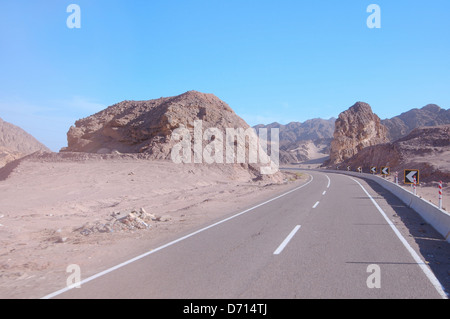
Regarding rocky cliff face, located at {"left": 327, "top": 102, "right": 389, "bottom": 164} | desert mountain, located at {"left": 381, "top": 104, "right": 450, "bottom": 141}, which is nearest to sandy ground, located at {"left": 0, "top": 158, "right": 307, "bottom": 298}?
rocky cliff face, located at {"left": 327, "top": 102, "right": 389, "bottom": 164}

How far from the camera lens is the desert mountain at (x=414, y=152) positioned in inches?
1618

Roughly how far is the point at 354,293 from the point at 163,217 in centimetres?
897

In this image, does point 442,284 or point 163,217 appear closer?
point 442,284

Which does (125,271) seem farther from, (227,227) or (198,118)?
(198,118)

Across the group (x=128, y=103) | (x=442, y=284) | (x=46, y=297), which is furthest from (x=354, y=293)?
(x=128, y=103)

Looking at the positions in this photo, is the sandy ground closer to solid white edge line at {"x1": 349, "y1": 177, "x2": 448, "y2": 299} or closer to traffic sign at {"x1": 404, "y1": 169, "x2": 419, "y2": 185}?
solid white edge line at {"x1": 349, "y1": 177, "x2": 448, "y2": 299}

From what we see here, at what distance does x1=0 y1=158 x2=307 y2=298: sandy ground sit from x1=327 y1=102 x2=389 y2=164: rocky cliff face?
4923cm

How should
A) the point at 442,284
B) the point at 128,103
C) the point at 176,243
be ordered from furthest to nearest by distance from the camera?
the point at 128,103 < the point at 176,243 < the point at 442,284

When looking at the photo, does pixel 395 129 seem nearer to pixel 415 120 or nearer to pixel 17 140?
pixel 415 120

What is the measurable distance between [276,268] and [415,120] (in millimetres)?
166472

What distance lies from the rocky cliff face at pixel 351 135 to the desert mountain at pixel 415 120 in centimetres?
4828

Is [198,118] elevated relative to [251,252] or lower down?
elevated

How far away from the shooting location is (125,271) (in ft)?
21.0
